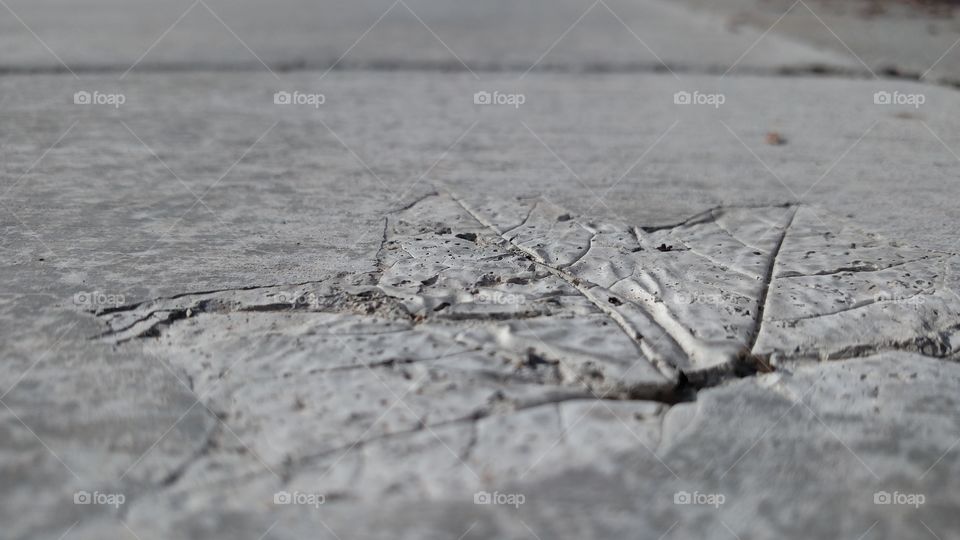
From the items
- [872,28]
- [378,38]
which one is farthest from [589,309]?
[872,28]

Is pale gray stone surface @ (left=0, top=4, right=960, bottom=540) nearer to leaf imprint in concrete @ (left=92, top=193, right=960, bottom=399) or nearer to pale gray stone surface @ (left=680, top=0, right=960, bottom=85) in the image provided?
leaf imprint in concrete @ (left=92, top=193, right=960, bottom=399)

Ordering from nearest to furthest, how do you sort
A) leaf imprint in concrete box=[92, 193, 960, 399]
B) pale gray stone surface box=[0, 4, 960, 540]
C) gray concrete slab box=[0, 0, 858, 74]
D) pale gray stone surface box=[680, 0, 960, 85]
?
pale gray stone surface box=[0, 4, 960, 540], leaf imprint in concrete box=[92, 193, 960, 399], pale gray stone surface box=[680, 0, 960, 85], gray concrete slab box=[0, 0, 858, 74]

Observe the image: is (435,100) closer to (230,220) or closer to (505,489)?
(230,220)

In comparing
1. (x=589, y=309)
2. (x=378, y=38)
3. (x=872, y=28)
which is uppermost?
→ (x=378, y=38)

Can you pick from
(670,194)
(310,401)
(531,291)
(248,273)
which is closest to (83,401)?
(310,401)

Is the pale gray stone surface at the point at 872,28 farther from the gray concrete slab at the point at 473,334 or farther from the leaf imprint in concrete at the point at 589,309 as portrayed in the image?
the leaf imprint in concrete at the point at 589,309

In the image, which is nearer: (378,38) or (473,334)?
(473,334)

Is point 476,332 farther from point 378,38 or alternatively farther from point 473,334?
point 378,38

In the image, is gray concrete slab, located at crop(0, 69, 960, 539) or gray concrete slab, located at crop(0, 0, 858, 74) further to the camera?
gray concrete slab, located at crop(0, 0, 858, 74)

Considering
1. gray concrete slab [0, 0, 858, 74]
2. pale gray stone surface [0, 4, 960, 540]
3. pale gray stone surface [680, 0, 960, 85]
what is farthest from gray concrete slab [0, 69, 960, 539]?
gray concrete slab [0, 0, 858, 74]

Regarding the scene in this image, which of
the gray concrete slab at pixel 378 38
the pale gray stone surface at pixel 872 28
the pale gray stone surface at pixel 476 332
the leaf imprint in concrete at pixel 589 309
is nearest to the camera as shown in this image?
the pale gray stone surface at pixel 476 332

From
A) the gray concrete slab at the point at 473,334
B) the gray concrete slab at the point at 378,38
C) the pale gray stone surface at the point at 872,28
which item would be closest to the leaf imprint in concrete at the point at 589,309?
the gray concrete slab at the point at 473,334

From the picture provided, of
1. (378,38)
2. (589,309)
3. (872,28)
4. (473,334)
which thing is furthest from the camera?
(872,28)
